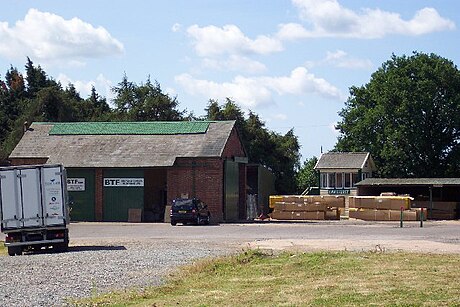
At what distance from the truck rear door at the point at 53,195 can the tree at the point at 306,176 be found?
50.5 m

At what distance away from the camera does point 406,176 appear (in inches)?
2945

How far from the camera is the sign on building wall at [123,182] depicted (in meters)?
54.5

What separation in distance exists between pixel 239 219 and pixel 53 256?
31.8 meters

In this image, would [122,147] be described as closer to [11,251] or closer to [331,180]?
[331,180]

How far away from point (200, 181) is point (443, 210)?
1785 centimetres

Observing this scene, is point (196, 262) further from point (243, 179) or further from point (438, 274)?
point (243, 179)

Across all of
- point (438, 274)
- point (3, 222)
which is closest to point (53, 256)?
point (3, 222)

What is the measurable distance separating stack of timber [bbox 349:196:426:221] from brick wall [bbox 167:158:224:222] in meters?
9.58

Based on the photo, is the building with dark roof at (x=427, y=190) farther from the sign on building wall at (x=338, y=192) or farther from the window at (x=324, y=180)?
the window at (x=324, y=180)

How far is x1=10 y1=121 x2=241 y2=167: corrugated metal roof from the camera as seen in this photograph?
179 ft

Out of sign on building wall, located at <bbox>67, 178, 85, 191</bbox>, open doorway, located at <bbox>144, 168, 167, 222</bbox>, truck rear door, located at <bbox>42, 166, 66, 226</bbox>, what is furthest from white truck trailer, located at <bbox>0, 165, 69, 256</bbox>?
sign on building wall, located at <bbox>67, 178, 85, 191</bbox>

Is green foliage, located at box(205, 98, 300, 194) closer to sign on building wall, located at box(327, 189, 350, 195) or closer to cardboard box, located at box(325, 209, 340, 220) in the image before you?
sign on building wall, located at box(327, 189, 350, 195)

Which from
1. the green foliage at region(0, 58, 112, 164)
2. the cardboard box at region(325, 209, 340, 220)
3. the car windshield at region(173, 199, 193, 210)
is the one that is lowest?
the cardboard box at region(325, 209, 340, 220)

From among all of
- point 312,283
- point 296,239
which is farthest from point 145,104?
point 312,283
